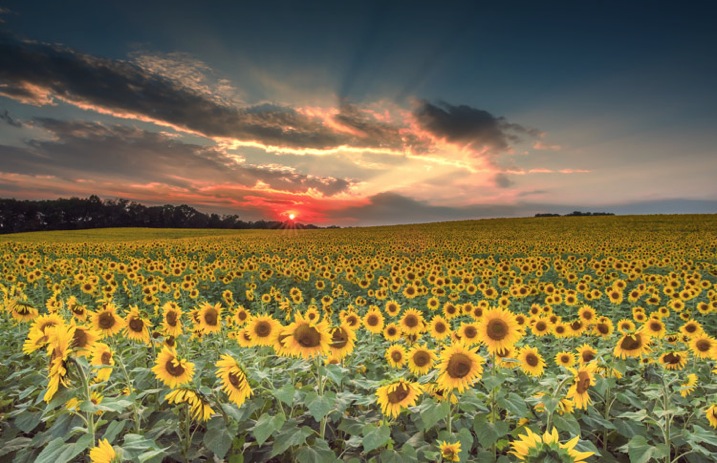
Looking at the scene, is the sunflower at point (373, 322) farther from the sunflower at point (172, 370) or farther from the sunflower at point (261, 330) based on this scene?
the sunflower at point (172, 370)

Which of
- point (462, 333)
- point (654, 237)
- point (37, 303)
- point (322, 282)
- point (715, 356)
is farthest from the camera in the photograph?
point (654, 237)

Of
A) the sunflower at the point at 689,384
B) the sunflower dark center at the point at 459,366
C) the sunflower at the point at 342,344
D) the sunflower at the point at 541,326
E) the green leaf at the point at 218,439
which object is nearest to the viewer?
the green leaf at the point at 218,439

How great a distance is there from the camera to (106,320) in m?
4.95

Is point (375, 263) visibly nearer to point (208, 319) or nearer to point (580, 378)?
point (208, 319)

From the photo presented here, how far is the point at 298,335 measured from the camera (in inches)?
148

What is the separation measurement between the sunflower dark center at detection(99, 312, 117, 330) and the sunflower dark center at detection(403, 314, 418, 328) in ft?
12.4

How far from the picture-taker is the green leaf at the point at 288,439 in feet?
9.94

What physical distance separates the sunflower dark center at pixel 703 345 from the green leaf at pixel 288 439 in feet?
18.5

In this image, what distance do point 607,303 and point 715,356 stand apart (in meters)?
8.56

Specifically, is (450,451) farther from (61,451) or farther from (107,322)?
(107,322)

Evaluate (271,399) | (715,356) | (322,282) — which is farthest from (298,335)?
(322,282)

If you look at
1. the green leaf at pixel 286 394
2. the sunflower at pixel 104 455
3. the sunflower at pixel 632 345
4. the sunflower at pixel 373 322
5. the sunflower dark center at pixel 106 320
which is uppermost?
the sunflower dark center at pixel 106 320

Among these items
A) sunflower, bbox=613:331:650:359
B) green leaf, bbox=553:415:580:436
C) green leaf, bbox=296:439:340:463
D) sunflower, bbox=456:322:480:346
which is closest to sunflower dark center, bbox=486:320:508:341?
sunflower, bbox=456:322:480:346

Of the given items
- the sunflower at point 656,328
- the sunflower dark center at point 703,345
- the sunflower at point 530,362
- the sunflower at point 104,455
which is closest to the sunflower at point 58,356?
the sunflower at point 104,455
